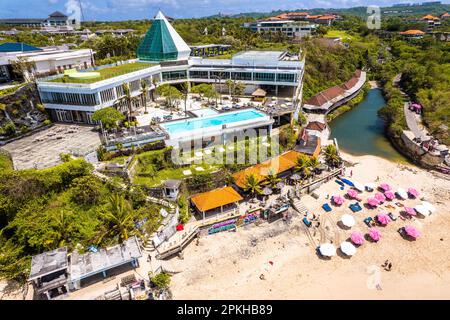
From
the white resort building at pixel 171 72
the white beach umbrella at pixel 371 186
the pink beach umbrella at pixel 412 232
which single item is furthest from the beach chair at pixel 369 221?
the white resort building at pixel 171 72

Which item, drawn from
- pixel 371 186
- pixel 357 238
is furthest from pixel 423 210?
pixel 357 238

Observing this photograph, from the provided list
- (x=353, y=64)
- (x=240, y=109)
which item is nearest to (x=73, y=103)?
(x=240, y=109)

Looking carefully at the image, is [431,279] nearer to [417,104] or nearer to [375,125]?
[375,125]

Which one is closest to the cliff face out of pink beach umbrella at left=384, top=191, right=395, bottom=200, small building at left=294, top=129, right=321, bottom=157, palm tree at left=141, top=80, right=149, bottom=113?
palm tree at left=141, top=80, right=149, bottom=113

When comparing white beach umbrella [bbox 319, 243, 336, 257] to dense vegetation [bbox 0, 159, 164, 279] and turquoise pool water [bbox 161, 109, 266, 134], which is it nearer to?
dense vegetation [bbox 0, 159, 164, 279]

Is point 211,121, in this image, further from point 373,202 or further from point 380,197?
point 380,197

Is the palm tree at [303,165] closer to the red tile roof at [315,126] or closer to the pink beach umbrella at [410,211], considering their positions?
the pink beach umbrella at [410,211]
